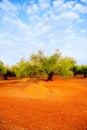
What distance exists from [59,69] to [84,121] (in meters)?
36.5

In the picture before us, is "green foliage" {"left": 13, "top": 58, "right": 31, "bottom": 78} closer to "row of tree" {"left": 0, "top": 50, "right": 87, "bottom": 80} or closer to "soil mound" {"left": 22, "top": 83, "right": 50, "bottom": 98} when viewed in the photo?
"row of tree" {"left": 0, "top": 50, "right": 87, "bottom": 80}

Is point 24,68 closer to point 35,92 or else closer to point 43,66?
point 43,66

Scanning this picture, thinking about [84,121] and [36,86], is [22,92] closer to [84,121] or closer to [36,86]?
[36,86]

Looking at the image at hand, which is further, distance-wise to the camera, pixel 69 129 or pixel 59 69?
pixel 59 69

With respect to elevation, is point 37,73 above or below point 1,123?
above

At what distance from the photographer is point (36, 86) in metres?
31.3

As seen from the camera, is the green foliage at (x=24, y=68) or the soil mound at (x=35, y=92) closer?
the soil mound at (x=35, y=92)

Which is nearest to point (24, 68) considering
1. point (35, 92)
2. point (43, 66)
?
point (43, 66)

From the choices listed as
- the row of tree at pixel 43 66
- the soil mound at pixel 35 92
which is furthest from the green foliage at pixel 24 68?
the soil mound at pixel 35 92

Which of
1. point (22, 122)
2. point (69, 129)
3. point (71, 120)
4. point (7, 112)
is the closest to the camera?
point (69, 129)

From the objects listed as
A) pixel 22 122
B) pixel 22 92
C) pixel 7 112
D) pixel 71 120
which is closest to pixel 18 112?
pixel 7 112

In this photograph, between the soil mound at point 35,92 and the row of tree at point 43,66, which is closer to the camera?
the soil mound at point 35,92

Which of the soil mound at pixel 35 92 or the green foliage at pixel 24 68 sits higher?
the green foliage at pixel 24 68

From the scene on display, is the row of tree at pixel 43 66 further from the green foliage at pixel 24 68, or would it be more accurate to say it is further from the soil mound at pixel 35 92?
the soil mound at pixel 35 92
